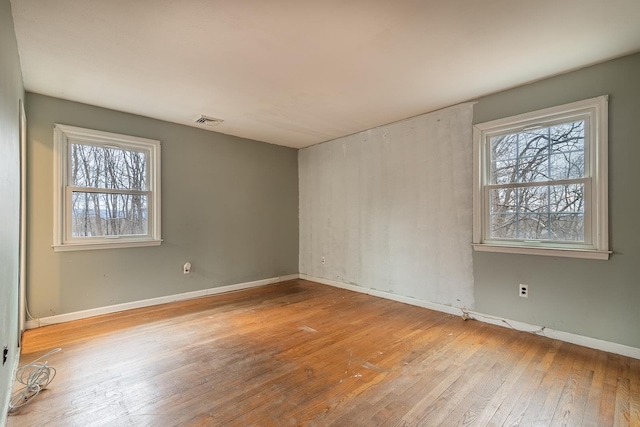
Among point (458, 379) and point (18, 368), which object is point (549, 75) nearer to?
point (458, 379)

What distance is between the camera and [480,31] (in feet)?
6.72

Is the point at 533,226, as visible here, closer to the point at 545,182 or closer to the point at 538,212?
the point at 538,212

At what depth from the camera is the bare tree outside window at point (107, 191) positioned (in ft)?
10.9

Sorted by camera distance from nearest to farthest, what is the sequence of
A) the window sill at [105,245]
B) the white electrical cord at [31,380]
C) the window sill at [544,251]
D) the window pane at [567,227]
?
the white electrical cord at [31,380]
the window sill at [544,251]
the window pane at [567,227]
the window sill at [105,245]

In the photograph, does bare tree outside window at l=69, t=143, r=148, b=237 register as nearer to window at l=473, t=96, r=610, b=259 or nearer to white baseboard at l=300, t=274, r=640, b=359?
white baseboard at l=300, t=274, r=640, b=359

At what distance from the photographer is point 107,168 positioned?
353cm

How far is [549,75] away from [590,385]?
2565 millimetres

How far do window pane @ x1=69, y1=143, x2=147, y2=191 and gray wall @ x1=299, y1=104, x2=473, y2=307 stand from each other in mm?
2620

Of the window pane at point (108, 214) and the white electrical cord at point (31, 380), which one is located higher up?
the window pane at point (108, 214)

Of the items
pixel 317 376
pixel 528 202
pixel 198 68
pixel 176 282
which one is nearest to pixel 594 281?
pixel 528 202

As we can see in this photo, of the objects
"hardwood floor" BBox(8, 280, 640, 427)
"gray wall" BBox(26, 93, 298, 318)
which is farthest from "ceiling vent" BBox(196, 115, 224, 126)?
"hardwood floor" BBox(8, 280, 640, 427)

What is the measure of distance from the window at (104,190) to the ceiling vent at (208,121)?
2.04 feet

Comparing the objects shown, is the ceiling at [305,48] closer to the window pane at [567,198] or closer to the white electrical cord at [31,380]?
the window pane at [567,198]

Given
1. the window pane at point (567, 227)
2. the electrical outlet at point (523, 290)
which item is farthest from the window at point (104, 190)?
the window pane at point (567, 227)
